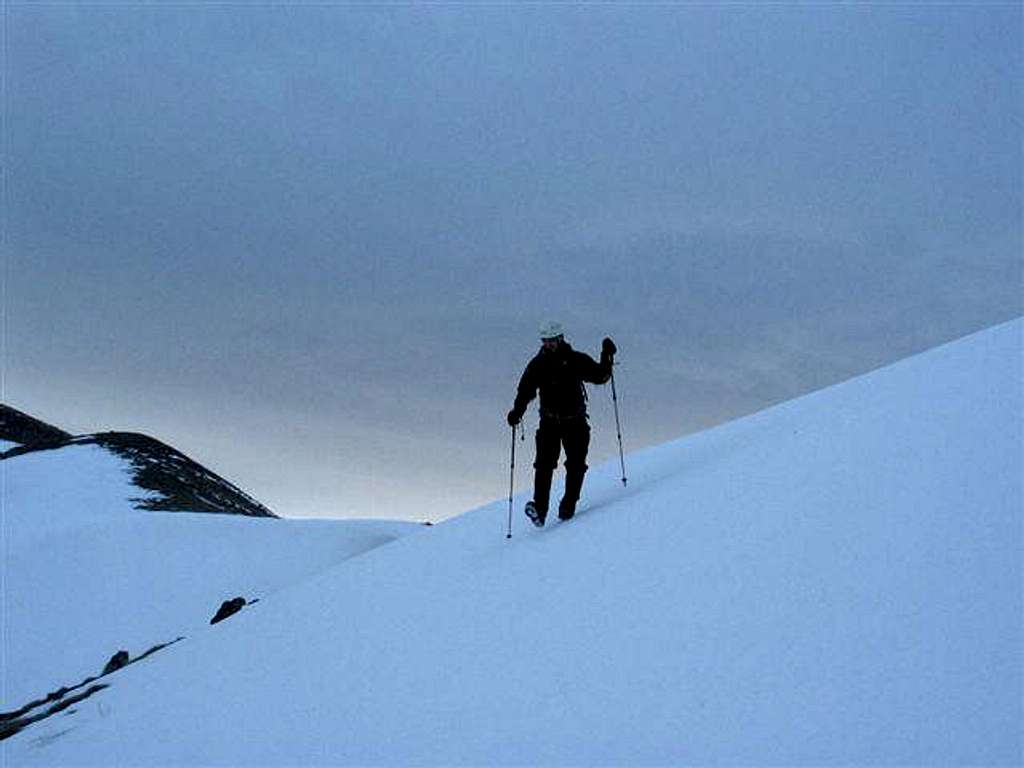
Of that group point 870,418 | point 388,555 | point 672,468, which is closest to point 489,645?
point 870,418

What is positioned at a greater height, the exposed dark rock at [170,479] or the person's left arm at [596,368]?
the exposed dark rock at [170,479]

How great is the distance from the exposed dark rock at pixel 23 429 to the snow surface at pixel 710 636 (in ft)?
241

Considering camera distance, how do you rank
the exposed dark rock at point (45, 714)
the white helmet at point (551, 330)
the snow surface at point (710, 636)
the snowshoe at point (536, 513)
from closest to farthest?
1. the snow surface at point (710, 636)
2. the snowshoe at point (536, 513)
3. the white helmet at point (551, 330)
4. the exposed dark rock at point (45, 714)

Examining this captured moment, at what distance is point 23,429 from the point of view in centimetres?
7844

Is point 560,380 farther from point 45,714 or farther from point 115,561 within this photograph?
point 115,561

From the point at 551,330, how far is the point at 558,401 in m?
0.81

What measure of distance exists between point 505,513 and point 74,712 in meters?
5.98

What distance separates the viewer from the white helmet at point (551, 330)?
8727 millimetres

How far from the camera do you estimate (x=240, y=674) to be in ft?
22.4

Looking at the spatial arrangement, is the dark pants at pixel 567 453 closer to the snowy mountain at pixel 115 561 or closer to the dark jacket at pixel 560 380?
the dark jacket at pixel 560 380

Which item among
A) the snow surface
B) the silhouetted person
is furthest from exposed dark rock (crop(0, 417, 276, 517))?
the snow surface

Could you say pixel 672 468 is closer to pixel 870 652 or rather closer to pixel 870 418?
pixel 870 418

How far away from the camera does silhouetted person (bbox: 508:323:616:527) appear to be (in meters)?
8.69

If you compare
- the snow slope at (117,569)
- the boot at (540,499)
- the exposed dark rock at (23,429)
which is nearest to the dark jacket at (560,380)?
the boot at (540,499)
